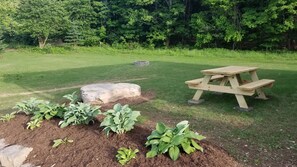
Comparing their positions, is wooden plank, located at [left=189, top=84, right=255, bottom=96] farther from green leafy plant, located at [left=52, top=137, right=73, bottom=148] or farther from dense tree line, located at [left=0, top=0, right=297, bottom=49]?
dense tree line, located at [left=0, top=0, right=297, bottom=49]

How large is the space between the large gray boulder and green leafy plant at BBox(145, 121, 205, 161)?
3216mm

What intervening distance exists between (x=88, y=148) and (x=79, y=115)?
2.33ft

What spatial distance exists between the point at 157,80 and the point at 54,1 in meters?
21.3

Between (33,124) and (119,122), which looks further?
(33,124)

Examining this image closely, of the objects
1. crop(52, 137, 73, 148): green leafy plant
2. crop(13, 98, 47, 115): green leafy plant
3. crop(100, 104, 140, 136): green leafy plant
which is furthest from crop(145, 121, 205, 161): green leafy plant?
crop(13, 98, 47, 115): green leafy plant

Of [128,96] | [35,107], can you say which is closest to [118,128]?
[35,107]

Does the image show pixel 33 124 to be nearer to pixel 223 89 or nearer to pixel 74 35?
pixel 223 89

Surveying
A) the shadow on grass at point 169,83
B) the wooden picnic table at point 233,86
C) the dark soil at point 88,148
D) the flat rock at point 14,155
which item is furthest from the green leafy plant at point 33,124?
the wooden picnic table at point 233,86

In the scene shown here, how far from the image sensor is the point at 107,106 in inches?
220

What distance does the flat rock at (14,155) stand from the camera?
3.09 metres

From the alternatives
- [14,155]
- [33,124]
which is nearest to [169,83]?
[33,124]

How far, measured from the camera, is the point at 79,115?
3611 mm

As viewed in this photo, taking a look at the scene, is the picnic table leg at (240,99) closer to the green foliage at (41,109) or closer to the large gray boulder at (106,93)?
the large gray boulder at (106,93)

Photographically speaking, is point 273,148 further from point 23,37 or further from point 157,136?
point 23,37
